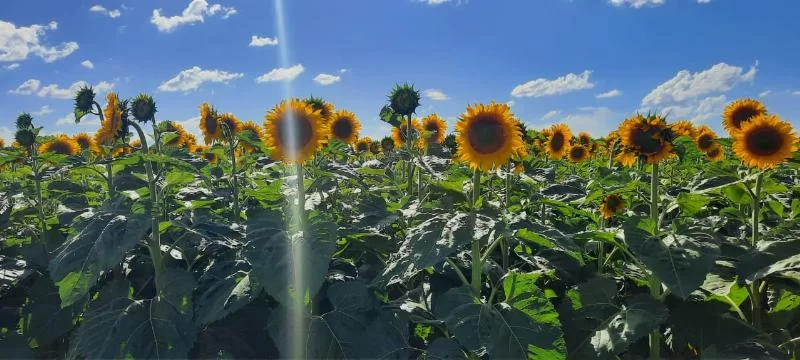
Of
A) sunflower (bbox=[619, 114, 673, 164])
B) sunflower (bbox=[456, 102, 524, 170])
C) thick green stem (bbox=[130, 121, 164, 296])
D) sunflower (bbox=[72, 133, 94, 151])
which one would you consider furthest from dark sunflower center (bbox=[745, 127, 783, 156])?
sunflower (bbox=[72, 133, 94, 151])

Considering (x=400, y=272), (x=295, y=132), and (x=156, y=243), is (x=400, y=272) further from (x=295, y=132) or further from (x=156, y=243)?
(x=295, y=132)

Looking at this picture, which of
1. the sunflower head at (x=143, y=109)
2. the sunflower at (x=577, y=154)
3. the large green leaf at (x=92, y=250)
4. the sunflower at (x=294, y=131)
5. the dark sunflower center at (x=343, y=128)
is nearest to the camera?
the large green leaf at (x=92, y=250)

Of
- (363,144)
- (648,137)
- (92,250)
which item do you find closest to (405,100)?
(648,137)

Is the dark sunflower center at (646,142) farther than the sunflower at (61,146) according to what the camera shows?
No

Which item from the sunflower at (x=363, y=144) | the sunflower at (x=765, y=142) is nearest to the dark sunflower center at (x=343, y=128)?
the sunflower at (x=765, y=142)

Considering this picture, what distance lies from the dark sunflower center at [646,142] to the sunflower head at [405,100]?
186 centimetres

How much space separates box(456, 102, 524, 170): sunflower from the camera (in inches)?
108

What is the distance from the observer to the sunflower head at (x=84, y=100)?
Result: 3650 mm

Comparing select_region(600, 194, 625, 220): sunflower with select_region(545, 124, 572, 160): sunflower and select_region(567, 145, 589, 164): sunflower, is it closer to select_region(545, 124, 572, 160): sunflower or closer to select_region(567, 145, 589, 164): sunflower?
select_region(545, 124, 572, 160): sunflower

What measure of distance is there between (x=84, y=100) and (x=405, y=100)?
243 centimetres

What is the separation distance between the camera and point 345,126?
5496 millimetres

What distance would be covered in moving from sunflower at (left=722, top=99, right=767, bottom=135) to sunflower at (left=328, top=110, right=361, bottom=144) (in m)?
3.68

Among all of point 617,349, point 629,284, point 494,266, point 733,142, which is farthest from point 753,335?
point 733,142

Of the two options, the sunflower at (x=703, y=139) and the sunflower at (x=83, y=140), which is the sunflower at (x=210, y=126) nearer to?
the sunflower at (x=83, y=140)
